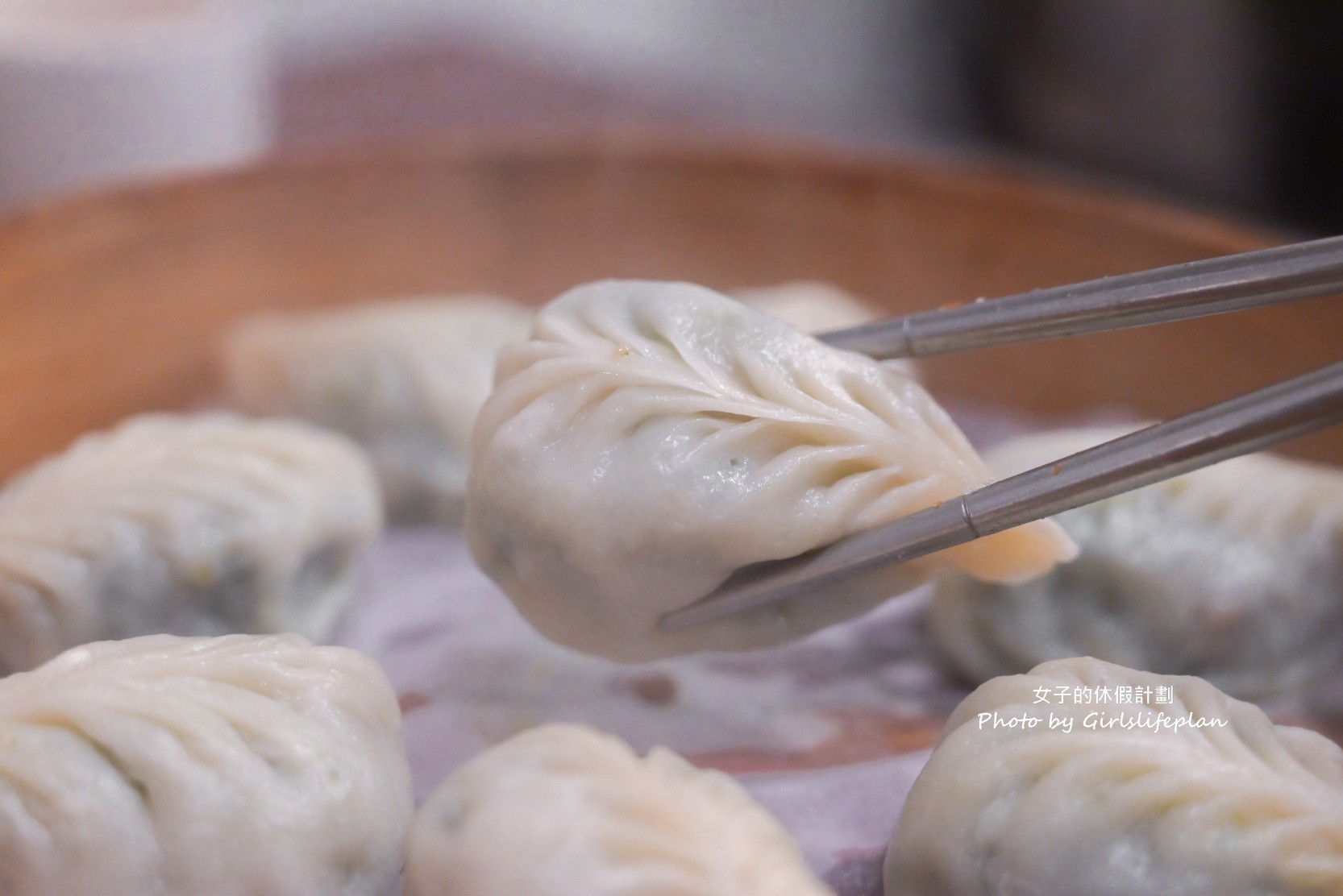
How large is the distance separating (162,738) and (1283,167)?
137 inches

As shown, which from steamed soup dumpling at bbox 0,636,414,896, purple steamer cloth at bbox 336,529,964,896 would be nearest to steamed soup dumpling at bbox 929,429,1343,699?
purple steamer cloth at bbox 336,529,964,896

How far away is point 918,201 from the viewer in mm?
2426

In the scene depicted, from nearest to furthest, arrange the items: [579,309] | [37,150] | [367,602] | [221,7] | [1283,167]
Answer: [579,309], [367,602], [37,150], [221,7], [1283,167]

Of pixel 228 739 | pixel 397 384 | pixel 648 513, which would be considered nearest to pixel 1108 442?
pixel 648 513

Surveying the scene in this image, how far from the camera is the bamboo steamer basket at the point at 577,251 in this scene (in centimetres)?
211

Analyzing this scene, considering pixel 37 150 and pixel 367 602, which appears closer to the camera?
pixel 367 602

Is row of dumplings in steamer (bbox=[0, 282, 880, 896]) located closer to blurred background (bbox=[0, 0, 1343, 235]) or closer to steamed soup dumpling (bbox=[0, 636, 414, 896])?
steamed soup dumpling (bbox=[0, 636, 414, 896])

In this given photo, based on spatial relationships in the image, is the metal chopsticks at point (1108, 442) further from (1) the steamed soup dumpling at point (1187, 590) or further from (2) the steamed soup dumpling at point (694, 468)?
(1) the steamed soup dumpling at point (1187, 590)

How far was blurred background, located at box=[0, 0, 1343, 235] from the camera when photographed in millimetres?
2707

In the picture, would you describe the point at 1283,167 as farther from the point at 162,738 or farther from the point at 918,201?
the point at 162,738

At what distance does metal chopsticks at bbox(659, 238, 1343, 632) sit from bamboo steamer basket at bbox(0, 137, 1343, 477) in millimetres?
948

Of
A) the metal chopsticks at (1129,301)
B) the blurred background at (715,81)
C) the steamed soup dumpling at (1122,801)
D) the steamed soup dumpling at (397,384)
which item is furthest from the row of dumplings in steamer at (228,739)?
the blurred background at (715,81)

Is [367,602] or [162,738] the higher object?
[162,738]

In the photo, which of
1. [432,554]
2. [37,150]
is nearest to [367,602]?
[432,554]
